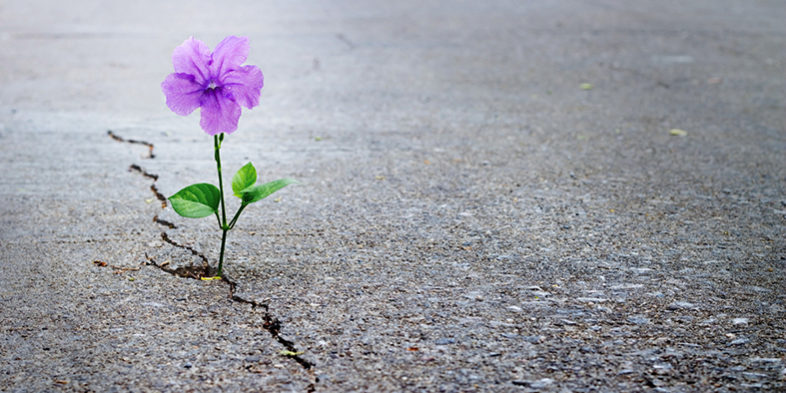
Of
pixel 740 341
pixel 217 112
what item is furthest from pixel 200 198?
pixel 740 341

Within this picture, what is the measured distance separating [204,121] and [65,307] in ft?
2.63

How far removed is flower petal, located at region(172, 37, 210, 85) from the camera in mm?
2332

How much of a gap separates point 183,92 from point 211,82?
3.8 inches

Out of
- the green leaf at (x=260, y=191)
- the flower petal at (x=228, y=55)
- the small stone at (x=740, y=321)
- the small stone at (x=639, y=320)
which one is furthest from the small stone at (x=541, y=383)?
the flower petal at (x=228, y=55)

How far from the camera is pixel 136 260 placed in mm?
2814

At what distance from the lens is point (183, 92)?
235cm

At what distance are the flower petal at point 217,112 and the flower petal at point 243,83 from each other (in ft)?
0.10

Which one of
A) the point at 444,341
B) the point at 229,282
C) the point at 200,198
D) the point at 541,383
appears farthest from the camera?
the point at 229,282

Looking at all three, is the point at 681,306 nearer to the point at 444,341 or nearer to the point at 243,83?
the point at 444,341

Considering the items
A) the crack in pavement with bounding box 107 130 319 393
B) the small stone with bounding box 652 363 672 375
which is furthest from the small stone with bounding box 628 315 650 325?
the crack in pavement with bounding box 107 130 319 393

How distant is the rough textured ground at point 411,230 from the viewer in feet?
7.10

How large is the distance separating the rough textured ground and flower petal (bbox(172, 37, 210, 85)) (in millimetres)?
767

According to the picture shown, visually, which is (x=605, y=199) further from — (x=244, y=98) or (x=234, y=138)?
(x=234, y=138)

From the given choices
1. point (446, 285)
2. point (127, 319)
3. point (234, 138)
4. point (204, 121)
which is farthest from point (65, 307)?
point (234, 138)
